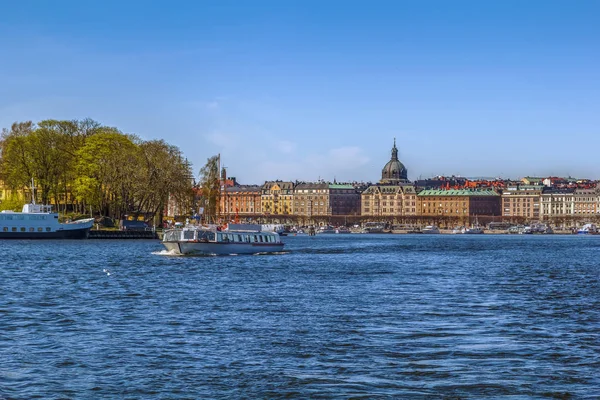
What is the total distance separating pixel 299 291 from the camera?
3934cm

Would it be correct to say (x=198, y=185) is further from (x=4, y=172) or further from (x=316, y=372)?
(x=316, y=372)

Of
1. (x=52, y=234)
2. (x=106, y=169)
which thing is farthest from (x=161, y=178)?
(x=52, y=234)

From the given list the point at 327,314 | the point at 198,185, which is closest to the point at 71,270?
the point at 327,314

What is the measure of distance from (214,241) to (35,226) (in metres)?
36.9

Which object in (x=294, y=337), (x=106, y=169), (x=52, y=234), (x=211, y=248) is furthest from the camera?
(x=106, y=169)

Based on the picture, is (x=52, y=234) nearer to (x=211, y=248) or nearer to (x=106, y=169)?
(x=106, y=169)

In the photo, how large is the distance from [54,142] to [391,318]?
270 ft

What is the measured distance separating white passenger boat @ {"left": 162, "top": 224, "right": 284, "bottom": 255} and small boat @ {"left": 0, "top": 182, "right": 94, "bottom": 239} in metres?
29.4

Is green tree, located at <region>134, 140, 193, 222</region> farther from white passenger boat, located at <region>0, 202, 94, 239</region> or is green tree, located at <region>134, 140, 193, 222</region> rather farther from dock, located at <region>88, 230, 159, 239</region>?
white passenger boat, located at <region>0, 202, 94, 239</region>

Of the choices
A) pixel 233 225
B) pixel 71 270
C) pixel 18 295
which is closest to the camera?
pixel 18 295

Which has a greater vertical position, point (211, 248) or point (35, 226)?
point (35, 226)

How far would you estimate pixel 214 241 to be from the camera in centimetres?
6975

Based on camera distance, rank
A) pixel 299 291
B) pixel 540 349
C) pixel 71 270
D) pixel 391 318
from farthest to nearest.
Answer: pixel 71 270 → pixel 299 291 → pixel 391 318 → pixel 540 349

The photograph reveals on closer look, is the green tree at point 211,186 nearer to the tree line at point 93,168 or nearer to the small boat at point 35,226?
the tree line at point 93,168
